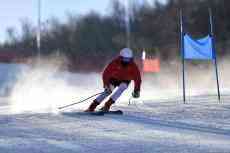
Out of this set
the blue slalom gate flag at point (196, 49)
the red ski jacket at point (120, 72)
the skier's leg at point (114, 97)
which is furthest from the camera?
the blue slalom gate flag at point (196, 49)

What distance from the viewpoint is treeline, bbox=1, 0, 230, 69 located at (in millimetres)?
44688

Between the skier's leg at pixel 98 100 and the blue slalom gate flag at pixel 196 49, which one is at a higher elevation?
the blue slalom gate flag at pixel 196 49

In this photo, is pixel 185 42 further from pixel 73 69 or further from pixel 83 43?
pixel 83 43

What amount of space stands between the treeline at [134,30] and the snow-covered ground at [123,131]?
26556 millimetres

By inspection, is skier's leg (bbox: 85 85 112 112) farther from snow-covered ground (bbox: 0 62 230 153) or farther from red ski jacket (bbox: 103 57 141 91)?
snow-covered ground (bbox: 0 62 230 153)

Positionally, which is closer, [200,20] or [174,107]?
[174,107]

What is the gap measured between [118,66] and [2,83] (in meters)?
14.3

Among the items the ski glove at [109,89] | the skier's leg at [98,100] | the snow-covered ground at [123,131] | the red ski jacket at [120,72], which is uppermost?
the red ski jacket at [120,72]

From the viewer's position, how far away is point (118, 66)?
13141mm

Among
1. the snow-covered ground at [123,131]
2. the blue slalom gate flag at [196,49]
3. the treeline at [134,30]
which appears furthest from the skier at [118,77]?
the treeline at [134,30]

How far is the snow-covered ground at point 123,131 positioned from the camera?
28.2 ft

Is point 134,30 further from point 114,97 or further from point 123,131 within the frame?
point 123,131

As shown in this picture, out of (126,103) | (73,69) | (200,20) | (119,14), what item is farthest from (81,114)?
(119,14)

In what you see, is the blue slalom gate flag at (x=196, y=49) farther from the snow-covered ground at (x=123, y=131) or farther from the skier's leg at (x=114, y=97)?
the skier's leg at (x=114, y=97)
